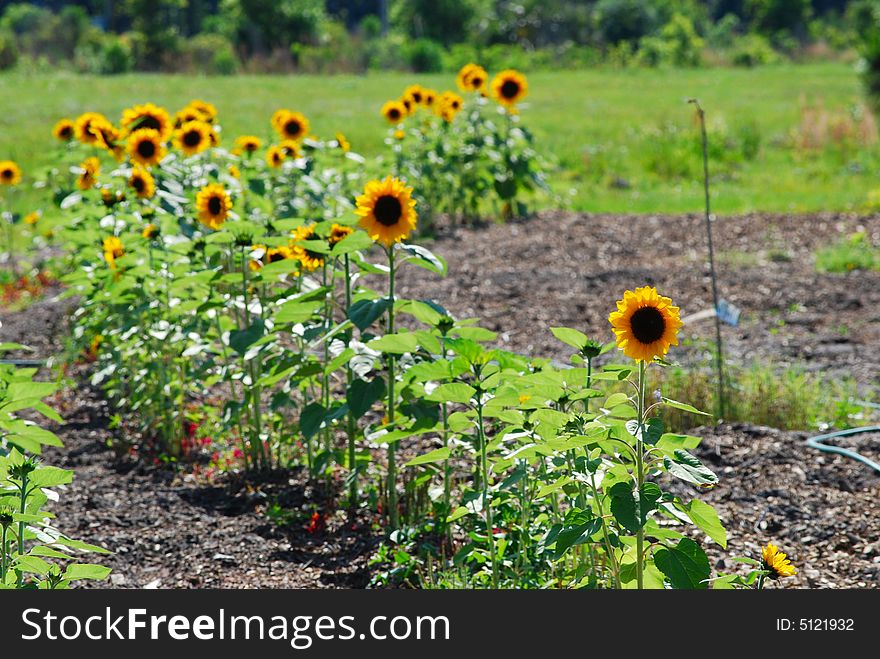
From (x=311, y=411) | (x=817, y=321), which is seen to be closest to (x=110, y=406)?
(x=311, y=411)

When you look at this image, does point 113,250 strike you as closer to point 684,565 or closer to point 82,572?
point 82,572

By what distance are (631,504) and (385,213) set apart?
1204 mm

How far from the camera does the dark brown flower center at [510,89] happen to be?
26.0 feet

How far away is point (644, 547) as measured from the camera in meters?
2.62

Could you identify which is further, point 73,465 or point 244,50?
point 244,50

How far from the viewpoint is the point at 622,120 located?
15242 mm

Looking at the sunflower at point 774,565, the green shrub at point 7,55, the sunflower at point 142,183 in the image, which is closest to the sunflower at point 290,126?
the sunflower at point 142,183

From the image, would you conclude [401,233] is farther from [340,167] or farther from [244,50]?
[244,50]

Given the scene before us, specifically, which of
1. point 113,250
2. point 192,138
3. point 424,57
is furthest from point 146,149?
point 424,57

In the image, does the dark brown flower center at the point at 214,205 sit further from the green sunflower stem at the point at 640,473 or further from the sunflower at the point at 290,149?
the green sunflower stem at the point at 640,473

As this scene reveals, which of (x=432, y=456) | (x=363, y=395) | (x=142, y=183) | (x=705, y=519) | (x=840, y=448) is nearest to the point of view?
(x=705, y=519)

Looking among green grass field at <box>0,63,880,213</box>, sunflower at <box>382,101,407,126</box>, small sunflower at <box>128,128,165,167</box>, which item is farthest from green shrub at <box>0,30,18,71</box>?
small sunflower at <box>128,128,165,167</box>

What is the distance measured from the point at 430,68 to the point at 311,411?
23.3 metres

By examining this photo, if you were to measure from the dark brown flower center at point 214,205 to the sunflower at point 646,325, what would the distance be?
7.11 ft
